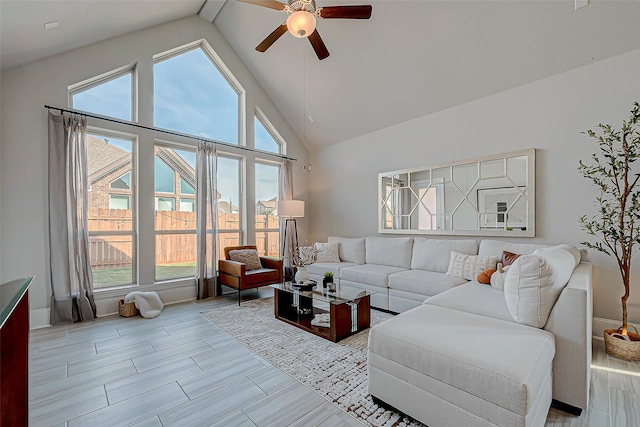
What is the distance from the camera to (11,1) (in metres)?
2.38

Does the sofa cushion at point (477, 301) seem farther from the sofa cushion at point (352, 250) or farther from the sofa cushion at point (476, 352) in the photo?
the sofa cushion at point (352, 250)

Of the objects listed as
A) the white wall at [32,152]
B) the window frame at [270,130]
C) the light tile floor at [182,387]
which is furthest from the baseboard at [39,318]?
the window frame at [270,130]

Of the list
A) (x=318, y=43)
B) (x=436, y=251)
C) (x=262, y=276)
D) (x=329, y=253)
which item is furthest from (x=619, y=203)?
(x=262, y=276)

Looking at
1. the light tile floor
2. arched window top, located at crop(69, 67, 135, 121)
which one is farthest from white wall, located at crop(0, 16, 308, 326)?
the light tile floor

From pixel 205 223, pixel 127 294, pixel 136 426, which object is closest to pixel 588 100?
pixel 136 426

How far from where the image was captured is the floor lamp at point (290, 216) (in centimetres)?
509

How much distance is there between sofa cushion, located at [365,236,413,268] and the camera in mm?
4305

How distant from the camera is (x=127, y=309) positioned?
366cm

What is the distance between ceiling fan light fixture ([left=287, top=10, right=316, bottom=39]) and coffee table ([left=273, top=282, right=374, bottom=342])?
2.68 m

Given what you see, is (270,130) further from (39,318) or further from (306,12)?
(39,318)

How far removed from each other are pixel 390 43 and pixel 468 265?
3043 mm

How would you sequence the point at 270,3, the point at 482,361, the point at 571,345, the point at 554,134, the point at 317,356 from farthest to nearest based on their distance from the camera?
the point at 554,134, the point at 270,3, the point at 317,356, the point at 571,345, the point at 482,361

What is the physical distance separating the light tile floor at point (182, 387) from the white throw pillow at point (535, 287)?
2.04ft

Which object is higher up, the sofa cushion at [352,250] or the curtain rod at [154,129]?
the curtain rod at [154,129]
